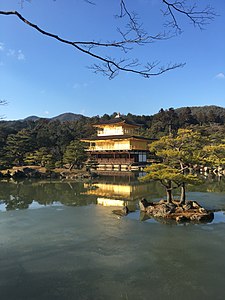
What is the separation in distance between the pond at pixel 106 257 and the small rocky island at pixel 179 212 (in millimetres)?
336

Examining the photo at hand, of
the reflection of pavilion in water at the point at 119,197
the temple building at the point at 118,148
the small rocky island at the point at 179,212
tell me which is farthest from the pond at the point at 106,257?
the temple building at the point at 118,148

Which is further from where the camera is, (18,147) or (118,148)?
(118,148)

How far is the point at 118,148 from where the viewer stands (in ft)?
86.4

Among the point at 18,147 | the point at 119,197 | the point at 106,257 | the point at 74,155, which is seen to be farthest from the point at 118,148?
the point at 106,257

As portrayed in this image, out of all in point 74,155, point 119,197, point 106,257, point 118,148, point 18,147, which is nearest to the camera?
point 106,257

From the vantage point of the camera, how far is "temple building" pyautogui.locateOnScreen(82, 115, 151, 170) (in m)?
25.1

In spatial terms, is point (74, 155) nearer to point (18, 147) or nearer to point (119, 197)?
point (18, 147)

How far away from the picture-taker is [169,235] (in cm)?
661

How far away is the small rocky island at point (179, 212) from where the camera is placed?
25.5 ft

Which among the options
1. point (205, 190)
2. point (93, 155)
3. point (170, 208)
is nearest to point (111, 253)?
point (170, 208)

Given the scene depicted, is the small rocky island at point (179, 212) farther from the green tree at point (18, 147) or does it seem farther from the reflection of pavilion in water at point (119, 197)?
the green tree at point (18, 147)

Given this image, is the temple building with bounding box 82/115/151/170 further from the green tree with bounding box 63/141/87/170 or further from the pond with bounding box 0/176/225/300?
the pond with bounding box 0/176/225/300

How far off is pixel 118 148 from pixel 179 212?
59.8 ft

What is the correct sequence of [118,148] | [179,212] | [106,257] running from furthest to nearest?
1. [118,148]
2. [179,212]
3. [106,257]
